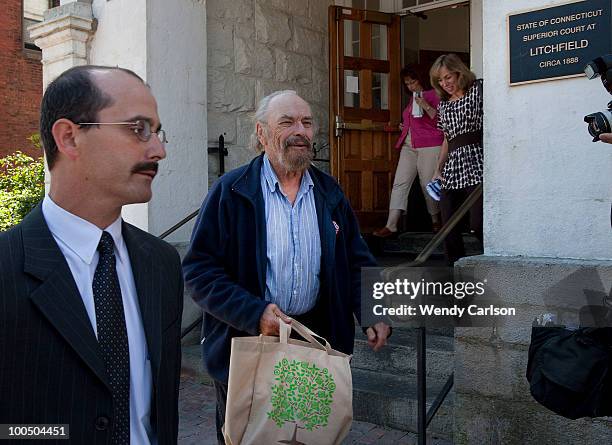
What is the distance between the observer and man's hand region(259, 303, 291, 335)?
2439 mm

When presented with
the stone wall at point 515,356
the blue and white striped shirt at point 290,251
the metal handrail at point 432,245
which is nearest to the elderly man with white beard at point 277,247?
the blue and white striped shirt at point 290,251

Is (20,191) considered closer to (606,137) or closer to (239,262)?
(239,262)

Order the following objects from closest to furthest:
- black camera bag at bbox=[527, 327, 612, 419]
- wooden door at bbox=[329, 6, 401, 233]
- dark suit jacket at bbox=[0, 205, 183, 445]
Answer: dark suit jacket at bbox=[0, 205, 183, 445] < black camera bag at bbox=[527, 327, 612, 419] < wooden door at bbox=[329, 6, 401, 233]

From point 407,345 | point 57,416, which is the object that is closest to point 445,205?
point 407,345

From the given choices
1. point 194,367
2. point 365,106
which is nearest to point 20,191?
point 365,106

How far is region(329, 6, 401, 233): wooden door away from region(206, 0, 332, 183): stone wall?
352 millimetres

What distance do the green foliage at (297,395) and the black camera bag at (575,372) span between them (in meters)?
0.73

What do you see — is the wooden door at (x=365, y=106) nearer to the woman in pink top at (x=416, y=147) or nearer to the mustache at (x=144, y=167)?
the woman in pink top at (x=416, y=147)

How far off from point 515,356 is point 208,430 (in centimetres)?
211

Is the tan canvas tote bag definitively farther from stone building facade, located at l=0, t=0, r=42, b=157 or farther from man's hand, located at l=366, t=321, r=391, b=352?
stone building facade, located at l=0, t=0, r=42, b=157

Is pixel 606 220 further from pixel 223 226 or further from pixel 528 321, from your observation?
pixel 223 226

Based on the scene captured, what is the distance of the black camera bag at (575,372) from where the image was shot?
1.94 metres

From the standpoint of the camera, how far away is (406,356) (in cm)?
471

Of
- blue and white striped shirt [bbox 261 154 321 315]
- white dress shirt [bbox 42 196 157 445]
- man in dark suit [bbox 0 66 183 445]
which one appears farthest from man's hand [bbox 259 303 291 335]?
white dress shirt [bbox 42 196 157 445]
